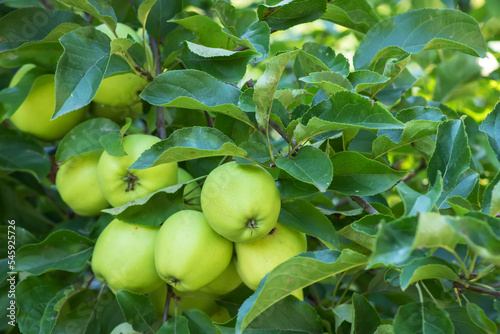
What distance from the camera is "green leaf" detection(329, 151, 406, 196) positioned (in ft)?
2.65

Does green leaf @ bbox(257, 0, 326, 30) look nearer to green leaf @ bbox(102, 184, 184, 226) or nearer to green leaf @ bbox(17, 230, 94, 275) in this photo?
green leaf @ bbox(102, 184, 184, 226)

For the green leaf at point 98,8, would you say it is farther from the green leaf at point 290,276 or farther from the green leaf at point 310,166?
the green leaf at point 290,276

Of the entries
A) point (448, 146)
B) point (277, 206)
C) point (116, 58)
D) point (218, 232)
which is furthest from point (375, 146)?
point (116, 58)

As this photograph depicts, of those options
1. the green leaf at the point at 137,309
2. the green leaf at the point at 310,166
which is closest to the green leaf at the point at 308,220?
the green leaf at the point at 310,166

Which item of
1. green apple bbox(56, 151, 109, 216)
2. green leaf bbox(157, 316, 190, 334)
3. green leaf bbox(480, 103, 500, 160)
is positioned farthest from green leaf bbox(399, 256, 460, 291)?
green apple bbox(56, 151, 109, 216)

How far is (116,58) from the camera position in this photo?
99cm

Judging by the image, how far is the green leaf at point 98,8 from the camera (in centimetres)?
85

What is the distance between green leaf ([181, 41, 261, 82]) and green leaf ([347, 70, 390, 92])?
188mm

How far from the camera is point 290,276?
68 centimetres

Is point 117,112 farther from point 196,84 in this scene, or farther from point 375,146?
point 375,146

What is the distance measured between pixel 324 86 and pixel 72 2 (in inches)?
18.9

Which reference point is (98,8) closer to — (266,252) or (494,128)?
(266,252)

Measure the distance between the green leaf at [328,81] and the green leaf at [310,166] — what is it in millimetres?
113

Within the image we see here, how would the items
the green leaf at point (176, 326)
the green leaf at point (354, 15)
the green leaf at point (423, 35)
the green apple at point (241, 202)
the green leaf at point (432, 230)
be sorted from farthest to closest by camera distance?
the green leaf at point (354, 15), the green leaf at point (423, 35), the green leaf at point (176, 326), the green apple at point (241, 202), the green leaf at point (432, 230)
